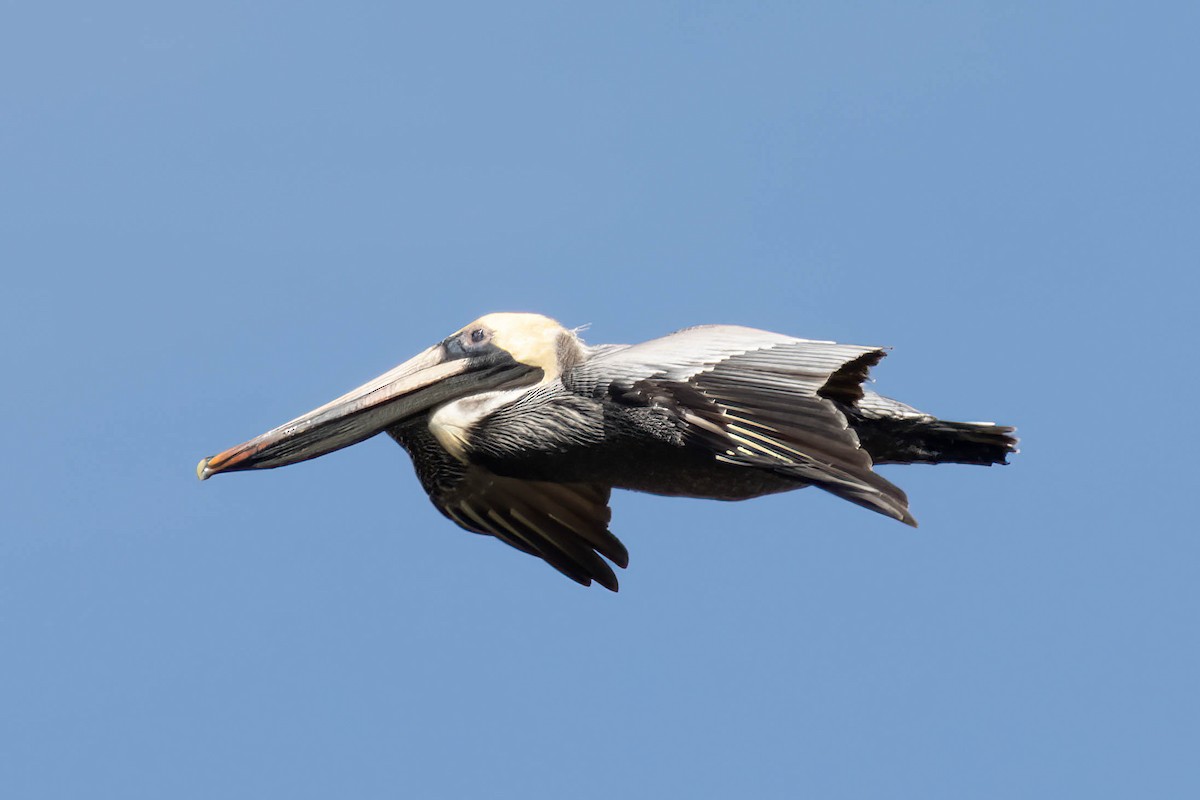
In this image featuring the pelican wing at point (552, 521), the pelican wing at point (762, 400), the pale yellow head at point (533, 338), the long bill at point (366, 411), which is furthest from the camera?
the pelican wing at point (552, 521)

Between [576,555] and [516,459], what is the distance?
1.40m

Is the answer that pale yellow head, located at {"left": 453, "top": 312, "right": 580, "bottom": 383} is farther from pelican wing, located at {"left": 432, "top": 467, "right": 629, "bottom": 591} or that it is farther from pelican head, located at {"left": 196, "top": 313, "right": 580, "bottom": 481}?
pelican wing, located at {"left": 432, "top": 467, "right": 629, "bottom": 591}

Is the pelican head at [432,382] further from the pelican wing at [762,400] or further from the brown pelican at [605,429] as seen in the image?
the pelican wing at [762,400]

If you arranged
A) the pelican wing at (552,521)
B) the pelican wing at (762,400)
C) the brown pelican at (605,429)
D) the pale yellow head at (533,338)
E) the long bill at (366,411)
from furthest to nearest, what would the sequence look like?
the pelican wing at (552,521), the pale yellow head at (533,338), the long bill at (366,411), the brown pelican at (605,429), the pelican wing at (762,400)

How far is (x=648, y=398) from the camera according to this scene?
1079 cm

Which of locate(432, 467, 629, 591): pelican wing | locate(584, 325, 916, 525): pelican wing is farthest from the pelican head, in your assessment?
locate(432, 467, 629, 591): pelican wing

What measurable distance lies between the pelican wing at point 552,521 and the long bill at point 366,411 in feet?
2.94

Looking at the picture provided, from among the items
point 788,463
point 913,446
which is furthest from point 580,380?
point 913,446

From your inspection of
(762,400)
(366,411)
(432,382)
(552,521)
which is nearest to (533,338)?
(432,382)

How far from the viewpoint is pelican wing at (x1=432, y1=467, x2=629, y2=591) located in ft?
41.6

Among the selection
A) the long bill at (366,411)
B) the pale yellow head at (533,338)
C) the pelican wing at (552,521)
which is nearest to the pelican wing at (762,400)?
the pale yellow head at (533,338)

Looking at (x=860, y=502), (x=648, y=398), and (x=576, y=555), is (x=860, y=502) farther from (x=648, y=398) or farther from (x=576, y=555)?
(x=576, y=555)

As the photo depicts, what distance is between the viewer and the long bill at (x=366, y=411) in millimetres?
11633

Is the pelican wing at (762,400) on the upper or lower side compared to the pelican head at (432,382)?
lower
